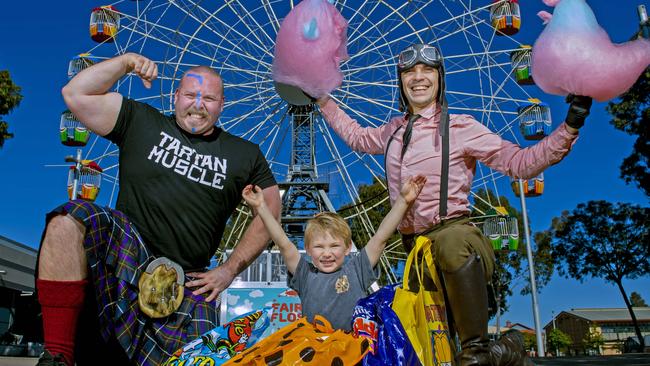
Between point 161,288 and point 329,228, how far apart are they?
840 millimetres

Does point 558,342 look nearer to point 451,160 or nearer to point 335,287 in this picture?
point 451,160

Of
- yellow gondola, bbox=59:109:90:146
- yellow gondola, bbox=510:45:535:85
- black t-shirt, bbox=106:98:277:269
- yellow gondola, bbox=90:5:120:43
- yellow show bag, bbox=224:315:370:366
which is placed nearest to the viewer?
yellow show bag, bbox=224:315:370:366

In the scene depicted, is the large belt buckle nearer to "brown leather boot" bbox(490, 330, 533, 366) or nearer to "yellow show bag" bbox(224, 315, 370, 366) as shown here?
"yellow show bag" bbox(224, 315, 370, 366)

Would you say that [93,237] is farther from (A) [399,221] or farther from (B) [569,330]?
(B) [569,330]

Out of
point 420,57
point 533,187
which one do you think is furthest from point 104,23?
point 420,57

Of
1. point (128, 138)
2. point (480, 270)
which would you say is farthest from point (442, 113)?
point (128, 138)

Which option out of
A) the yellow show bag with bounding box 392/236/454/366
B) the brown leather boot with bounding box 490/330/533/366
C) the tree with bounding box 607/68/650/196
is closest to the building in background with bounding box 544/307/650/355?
the tree with bounding box 607/68/650/196

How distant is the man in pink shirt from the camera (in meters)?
2.05

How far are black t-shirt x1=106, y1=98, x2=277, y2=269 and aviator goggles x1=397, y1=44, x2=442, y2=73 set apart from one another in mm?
926

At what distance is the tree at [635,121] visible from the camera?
15.1 meters

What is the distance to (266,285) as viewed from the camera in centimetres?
1245

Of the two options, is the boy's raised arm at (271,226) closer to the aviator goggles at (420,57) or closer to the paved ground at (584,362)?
the aviator goggles at (420,57)

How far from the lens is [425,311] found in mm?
2102

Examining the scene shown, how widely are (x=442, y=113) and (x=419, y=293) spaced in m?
0.88
